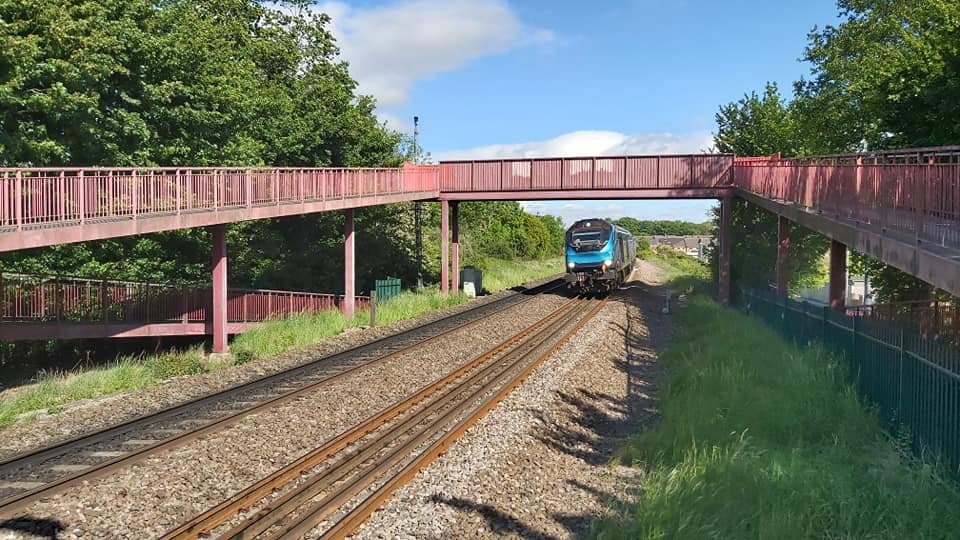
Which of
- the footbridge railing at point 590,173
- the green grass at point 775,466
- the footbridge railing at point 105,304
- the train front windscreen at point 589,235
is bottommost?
the green grass at point 775,466

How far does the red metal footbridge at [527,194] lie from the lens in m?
9.09

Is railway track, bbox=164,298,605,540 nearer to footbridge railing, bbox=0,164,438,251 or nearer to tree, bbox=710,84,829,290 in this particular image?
footbridge railing, bbox=0,164,438,251

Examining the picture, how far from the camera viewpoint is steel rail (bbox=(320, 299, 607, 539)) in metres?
6.62

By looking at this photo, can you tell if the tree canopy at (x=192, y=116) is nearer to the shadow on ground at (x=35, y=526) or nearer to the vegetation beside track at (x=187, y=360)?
Result: the vegetation beside track at (x=187, y=360)

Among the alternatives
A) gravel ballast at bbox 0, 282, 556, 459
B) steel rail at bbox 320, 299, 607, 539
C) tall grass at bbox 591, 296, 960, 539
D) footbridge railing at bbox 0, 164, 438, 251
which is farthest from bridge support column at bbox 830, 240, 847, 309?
footbridge railing at bbox 0, 164, 438, 251

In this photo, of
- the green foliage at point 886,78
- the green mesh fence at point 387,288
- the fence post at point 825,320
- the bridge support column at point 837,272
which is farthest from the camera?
the green mesh fence at point 387,288

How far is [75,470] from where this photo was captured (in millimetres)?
8078

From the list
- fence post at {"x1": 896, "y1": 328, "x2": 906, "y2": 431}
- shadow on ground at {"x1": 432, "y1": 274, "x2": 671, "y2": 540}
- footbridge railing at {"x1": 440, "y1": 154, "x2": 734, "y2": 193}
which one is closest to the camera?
shadow on ground at {"x1": 432, "y1": 274, "x2": 671, "y2": 540}

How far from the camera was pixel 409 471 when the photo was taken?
815 centimetres

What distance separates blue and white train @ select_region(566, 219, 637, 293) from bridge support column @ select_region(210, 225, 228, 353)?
621 inches

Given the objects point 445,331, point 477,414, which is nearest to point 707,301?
point 445,331

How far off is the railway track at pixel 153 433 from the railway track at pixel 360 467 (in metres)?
1.86

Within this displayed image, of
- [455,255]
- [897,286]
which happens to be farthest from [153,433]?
[455,255]

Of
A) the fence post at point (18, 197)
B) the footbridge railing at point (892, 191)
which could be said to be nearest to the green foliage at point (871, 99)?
the footbridge railing at point (892, 191)
